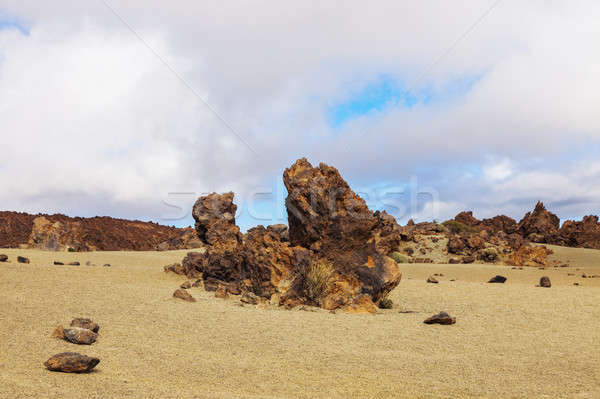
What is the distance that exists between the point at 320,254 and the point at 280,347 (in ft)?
15.1

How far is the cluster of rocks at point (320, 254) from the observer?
36.1 ft

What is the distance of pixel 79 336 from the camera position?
638 centimetres

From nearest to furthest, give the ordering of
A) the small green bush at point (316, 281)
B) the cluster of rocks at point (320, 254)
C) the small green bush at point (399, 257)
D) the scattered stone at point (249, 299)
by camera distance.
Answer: the small green bush at point (316, 281) < the cluster of rocks at point (320, 254) < the scattered stone at point (249, 299) < the small green bush at point (399, 257)

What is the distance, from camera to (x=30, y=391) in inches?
169

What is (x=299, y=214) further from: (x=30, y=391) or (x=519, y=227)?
(x=519, y=227)

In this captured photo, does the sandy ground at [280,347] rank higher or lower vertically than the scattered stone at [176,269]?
lower

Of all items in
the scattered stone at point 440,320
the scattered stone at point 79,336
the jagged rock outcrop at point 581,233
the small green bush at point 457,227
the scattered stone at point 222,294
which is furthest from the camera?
the small green bush at point 457,227

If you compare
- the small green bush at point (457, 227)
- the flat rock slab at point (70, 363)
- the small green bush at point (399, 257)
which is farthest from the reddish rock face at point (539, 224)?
the flat rock slab at point (70, 363)

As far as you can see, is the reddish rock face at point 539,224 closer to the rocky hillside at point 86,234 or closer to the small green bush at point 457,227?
the small green bush at point 457,227

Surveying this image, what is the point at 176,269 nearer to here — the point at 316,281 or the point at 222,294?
the point at 222,294

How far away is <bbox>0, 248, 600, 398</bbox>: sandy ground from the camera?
5121mm

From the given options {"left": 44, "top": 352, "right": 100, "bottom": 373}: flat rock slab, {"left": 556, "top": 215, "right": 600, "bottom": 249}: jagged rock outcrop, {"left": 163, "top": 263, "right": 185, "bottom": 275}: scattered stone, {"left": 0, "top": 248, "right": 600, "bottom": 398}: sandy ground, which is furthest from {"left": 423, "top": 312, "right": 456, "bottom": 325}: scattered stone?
{"left": 556, "top": 215, "right": 600, "bottom": 249}: jagged rock outcrop

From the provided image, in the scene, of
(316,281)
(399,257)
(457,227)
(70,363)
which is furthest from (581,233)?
(70,363)

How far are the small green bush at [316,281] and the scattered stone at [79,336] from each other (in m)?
5.47
